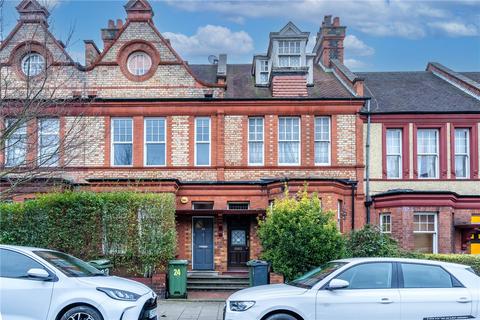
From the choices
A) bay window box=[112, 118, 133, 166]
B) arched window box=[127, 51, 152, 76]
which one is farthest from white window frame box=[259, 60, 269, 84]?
bay window box=[112, 118, 133, 166]

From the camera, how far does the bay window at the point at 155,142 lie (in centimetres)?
2078

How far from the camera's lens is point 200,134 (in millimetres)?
20875

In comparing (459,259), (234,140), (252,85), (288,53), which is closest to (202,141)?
(234,140)

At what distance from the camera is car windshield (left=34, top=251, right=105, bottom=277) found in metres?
9.16

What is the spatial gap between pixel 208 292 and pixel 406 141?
975 cm

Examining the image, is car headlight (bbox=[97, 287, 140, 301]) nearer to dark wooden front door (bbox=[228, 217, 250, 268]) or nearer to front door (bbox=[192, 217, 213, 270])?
front door (bbox=[192, 217, 213, 270])

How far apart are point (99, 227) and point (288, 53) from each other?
10.4m

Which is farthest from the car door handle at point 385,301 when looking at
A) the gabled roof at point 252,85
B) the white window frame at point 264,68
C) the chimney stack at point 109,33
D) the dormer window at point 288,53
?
the chimney stack at point 109,33

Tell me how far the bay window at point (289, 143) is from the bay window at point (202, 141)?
9.28 ft

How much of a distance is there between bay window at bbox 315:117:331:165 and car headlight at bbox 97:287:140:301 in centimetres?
1291

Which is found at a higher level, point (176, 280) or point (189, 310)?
point (176, 280)

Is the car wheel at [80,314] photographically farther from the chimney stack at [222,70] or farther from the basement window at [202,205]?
the chimney stack at [222,70]

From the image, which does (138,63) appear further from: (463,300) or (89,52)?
(463,300)

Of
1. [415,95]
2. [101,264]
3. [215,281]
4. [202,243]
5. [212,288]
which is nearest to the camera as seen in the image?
[101,264]
